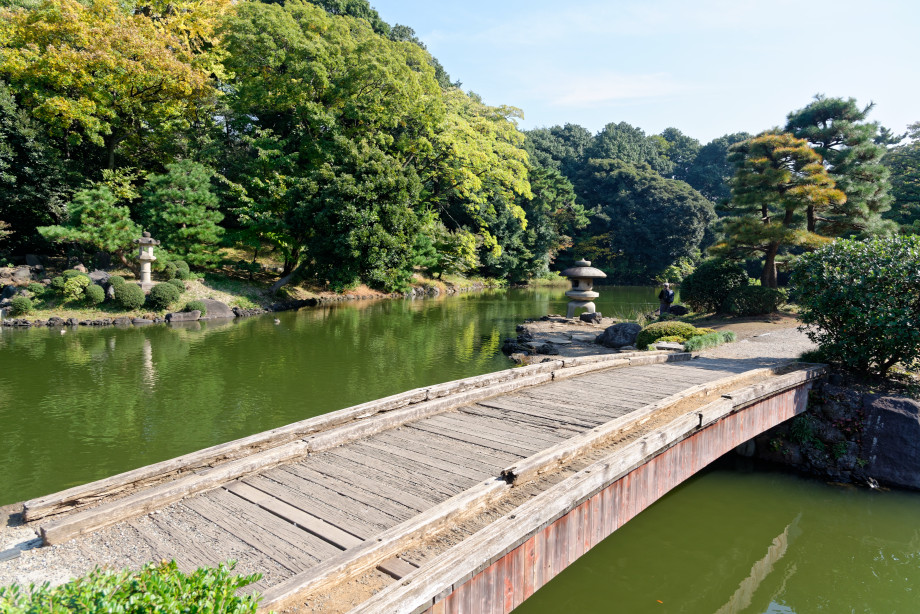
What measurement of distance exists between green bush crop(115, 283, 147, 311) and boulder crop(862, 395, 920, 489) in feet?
67.2

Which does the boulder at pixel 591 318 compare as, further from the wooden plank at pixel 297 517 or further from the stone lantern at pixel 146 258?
the wooden plank at pixel 297 517

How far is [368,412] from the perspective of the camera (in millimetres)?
5598

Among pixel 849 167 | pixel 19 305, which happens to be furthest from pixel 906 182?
pixel 19 305

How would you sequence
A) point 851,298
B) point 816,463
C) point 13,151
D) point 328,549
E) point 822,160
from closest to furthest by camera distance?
point 328,549, point 816,463, point 851,298, point 822,160, point 13,151

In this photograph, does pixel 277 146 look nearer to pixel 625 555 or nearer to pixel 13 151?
pixel 13 151

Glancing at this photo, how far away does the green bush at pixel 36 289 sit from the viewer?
59.1 feet

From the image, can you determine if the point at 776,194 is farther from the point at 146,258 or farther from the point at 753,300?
the point at 146,258

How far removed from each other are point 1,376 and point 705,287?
18.9 metres

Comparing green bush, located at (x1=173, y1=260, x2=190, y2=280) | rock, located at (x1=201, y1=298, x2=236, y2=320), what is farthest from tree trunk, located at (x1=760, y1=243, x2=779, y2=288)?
green bush, located at (x1=173, y1=260, x2=190, y2=280)

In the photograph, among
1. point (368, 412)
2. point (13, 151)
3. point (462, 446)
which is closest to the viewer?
point (462, 446)

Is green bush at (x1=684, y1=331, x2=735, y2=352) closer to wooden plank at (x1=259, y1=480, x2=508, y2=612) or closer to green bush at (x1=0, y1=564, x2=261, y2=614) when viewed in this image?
wooden plank at (x1=259, y1=480, x2=508, y2=612)

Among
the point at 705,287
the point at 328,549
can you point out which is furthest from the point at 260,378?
the point at 705,287

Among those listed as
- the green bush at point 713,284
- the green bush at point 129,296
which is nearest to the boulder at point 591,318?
the green bush at point 713,284

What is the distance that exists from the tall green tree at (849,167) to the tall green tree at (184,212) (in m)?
23.0
